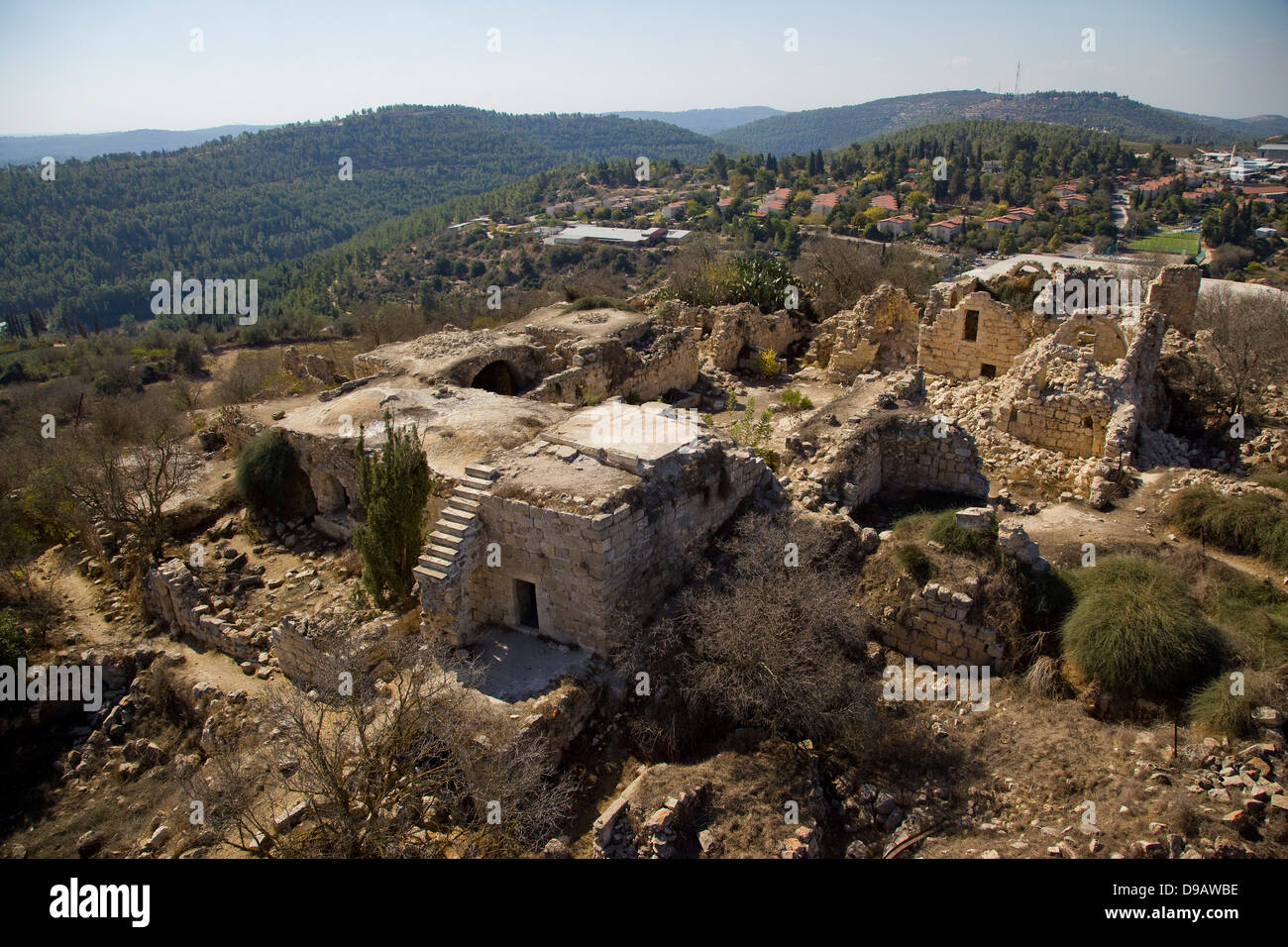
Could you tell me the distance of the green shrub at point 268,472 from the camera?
47.4 ft

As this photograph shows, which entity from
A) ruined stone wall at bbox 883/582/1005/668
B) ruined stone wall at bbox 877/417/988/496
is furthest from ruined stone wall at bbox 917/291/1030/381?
ruined stone wall at bbox 883/582/1005/668

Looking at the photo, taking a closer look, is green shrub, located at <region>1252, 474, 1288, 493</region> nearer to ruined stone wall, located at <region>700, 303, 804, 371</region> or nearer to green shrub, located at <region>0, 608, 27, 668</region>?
ruined stone wall, located at <region>700, 303, 804, 371</region>

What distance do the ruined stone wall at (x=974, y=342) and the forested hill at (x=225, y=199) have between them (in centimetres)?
7995

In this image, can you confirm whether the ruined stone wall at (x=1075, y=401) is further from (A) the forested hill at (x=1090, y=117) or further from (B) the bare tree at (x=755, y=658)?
(A) the forested hill at (x=1090, y=117)

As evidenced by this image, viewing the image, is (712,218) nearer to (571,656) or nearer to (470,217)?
(470,217)

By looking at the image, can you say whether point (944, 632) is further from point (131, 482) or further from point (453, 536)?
point (131, 482)

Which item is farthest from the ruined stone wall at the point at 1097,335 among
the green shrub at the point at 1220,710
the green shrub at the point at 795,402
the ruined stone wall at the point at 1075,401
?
the green shrub at the point at 1220,710

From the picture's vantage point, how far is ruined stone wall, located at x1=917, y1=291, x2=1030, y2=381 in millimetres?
17484

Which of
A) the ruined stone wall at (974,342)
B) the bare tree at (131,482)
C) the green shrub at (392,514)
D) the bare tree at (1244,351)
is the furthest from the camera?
the ruined stone wall at (974,342)

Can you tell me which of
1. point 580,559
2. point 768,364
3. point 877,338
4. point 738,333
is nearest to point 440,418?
point 580,559

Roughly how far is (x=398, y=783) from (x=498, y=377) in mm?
13572

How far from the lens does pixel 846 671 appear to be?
842cm

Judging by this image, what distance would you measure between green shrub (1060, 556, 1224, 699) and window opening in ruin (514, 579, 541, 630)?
638 centimetres

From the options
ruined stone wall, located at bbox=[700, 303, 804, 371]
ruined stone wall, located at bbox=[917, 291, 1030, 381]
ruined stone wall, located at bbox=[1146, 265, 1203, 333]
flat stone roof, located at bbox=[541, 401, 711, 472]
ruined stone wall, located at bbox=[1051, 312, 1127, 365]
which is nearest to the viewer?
flat stone roof, located at bbox=[541, 401, 711, 472]
